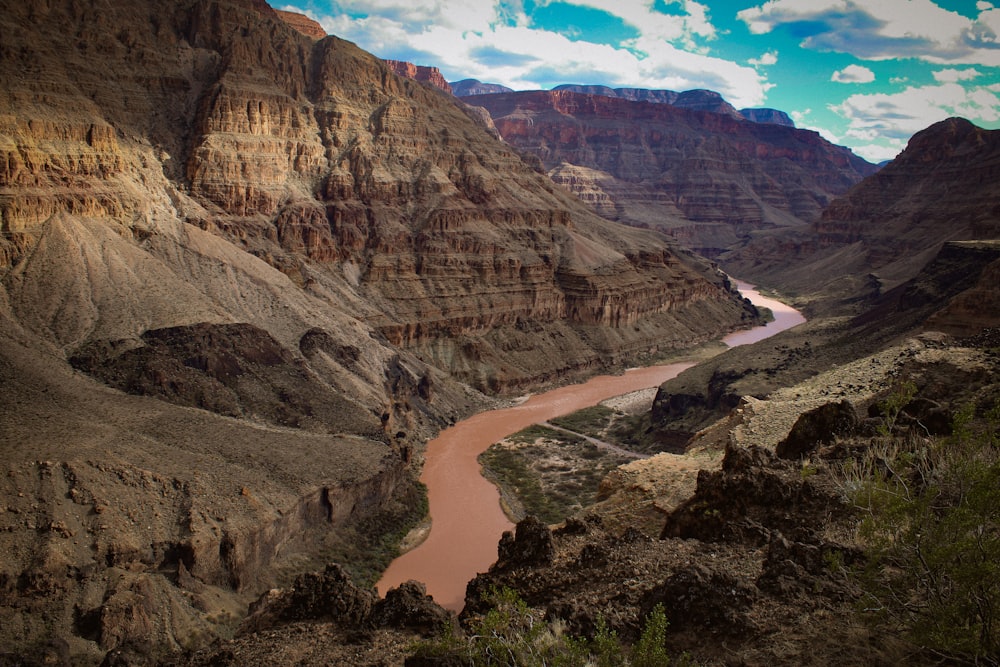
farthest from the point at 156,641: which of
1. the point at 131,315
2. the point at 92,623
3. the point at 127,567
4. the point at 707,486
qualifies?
the point at 131,315

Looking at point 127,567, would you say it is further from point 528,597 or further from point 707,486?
point 707,486

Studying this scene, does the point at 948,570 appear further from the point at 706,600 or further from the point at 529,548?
the point at 529,548

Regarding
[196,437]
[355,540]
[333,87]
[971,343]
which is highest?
[333,87]

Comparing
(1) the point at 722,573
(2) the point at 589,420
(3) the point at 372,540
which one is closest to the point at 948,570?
(1) the point at 722,573

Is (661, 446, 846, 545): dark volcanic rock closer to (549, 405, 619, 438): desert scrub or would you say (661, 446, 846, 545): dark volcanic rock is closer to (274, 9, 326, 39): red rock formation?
(549, 405, 619, 438): desert scrub

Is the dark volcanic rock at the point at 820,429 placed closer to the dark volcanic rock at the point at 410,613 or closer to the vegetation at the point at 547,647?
the vegetation at the point at 547,647

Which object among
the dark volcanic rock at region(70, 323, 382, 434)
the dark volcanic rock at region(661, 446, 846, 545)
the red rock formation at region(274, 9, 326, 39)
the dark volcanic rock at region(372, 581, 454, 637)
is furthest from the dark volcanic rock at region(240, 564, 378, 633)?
the red rock formation at region(274, 9, 326, 39)
